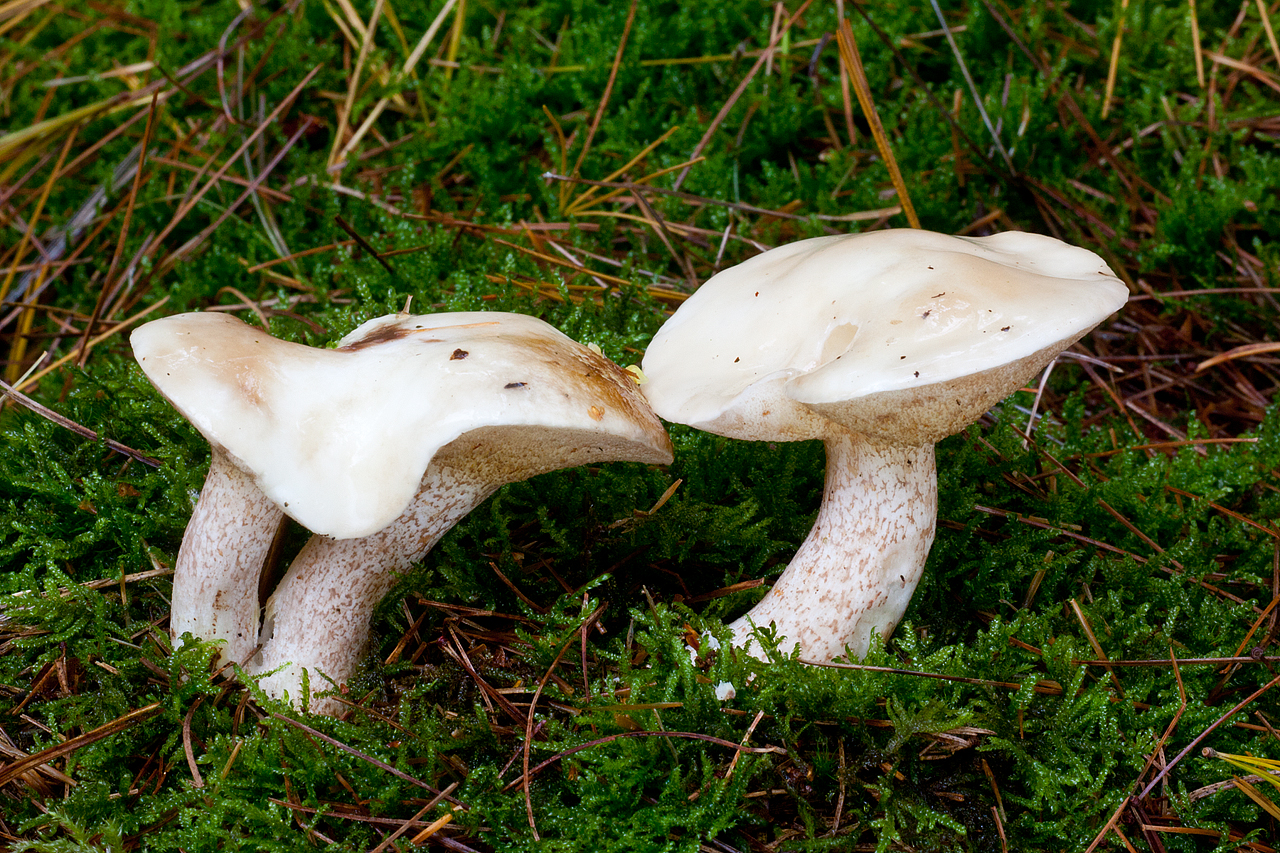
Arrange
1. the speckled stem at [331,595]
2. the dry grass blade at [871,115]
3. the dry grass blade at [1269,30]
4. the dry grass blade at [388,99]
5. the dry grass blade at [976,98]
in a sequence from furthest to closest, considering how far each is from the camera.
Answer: the dry grass blade at [388,99] → the dry grass blade at [1269,30] → the dry grass blade at [976,98] → the dry grass blade at [871,115] → the speckled stem at [331,595]

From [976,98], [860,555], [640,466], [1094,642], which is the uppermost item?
[976,98]

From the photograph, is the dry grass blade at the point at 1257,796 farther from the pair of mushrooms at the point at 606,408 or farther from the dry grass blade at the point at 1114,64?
the dry grass blade at the point at 1114,64

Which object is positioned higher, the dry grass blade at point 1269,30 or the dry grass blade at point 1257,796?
the dry grass blade at point 1269,30

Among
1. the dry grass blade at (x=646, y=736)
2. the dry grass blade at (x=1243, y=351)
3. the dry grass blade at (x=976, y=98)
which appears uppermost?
the dry grass blade at (x=976, y=98)

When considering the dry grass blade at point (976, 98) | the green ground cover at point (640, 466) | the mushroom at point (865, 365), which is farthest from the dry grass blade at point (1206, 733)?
the dry grass blade at point (976, 98)

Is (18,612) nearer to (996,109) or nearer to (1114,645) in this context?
(1114,645)

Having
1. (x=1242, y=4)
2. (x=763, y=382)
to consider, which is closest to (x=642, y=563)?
(x=763, y=382)

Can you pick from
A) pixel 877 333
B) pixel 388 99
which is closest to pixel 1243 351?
pixel 877 333

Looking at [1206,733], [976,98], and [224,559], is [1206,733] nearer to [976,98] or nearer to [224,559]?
[224,559]
